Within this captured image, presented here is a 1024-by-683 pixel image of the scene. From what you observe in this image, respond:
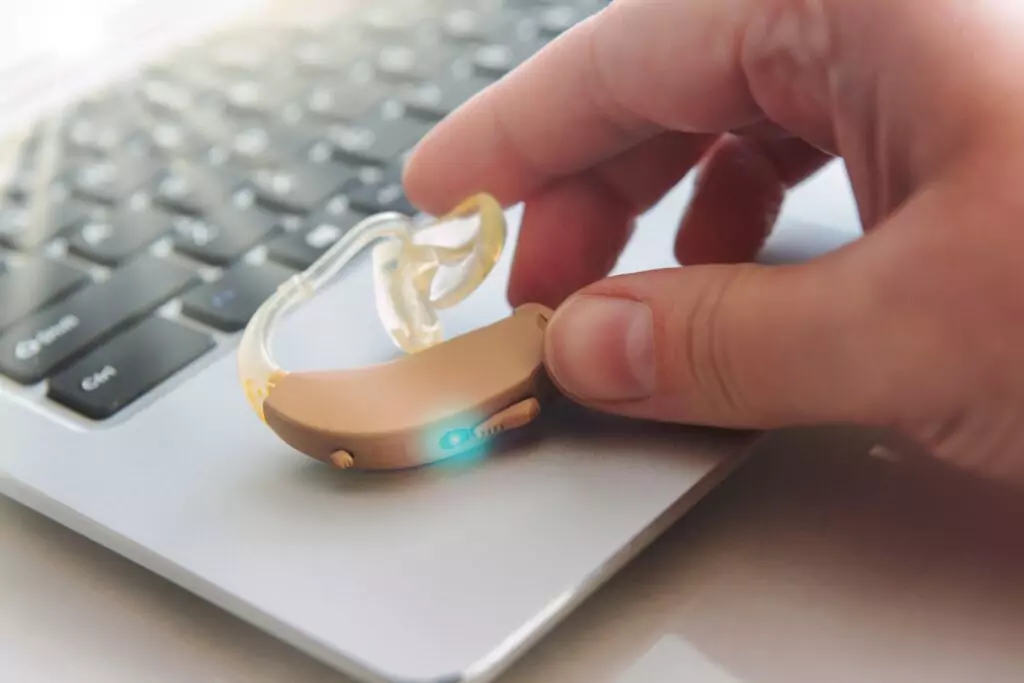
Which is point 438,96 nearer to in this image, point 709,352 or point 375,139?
point 375,139

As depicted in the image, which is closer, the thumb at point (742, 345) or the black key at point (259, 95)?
the thumb at point (742, 345)

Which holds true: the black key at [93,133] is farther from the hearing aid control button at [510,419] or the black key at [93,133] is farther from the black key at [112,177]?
the hearing aid control button at [510,419]

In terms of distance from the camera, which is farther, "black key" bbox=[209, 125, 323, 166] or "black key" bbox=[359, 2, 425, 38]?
"black key" bbox=[359, 2, 425, 38]

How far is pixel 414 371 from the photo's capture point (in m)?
0.37

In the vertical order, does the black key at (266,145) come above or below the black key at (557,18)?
below

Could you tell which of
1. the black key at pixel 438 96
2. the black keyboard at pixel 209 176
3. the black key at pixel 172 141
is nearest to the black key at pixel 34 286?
the black keyboard at pixel 209 176

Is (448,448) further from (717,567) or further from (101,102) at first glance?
(101,102)

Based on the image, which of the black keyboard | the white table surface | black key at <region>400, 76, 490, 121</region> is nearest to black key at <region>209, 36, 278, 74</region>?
the black keyboard

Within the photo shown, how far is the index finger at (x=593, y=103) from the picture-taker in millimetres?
428

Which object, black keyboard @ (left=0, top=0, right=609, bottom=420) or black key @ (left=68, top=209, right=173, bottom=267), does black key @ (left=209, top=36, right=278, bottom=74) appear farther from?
black key @ (left=68, top=209, right=173, bottom=267)

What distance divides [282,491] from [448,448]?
0.06 metres

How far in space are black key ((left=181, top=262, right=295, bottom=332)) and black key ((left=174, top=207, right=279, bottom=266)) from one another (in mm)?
16

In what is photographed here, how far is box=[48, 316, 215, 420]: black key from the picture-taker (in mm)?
403

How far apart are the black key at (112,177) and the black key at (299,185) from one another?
0.20 feet
